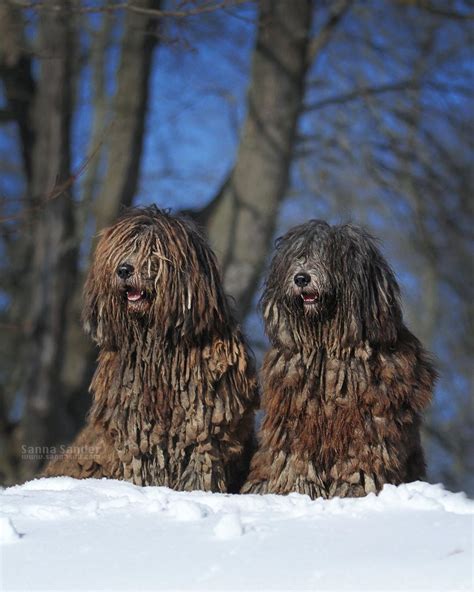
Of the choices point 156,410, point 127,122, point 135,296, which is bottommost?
point 156,410

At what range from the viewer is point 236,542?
12.3ft

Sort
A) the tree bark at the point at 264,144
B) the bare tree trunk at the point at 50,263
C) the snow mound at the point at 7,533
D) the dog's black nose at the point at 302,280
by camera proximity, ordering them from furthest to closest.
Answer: the tree bark at the point at 264,144, the bare tree trunk at the point at 50,263, the dog's black nose at the point at 302,280, the snow mound at the point at 7,533

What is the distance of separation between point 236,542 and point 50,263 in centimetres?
592

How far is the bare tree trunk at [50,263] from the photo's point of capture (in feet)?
29.8

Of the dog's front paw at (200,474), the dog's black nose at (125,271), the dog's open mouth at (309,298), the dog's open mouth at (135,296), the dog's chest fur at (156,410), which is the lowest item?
the dog's front paw at (200,474)

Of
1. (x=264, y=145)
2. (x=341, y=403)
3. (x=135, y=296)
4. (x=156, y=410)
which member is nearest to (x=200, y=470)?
(x=156, y=410)

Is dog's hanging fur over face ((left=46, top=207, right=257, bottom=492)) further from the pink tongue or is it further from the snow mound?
the snow mound

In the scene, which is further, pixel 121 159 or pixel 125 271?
pixel 121 159

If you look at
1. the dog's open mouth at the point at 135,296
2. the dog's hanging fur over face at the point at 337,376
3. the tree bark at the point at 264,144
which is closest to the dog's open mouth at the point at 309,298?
the dog's hanging fur over face at the point at 337,376

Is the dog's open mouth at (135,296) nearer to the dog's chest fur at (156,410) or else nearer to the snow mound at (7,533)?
the dog's chest fur at (156,410)

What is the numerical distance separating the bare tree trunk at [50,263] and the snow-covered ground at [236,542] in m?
4.55

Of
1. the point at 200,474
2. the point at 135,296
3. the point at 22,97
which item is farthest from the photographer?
the point at 22,97

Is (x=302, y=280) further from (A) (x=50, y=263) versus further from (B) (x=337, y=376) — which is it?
(A) (x=50, y=263)

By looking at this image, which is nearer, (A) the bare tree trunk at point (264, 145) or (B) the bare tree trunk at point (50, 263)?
(B) the bare tree trunk at point (50, 263)
